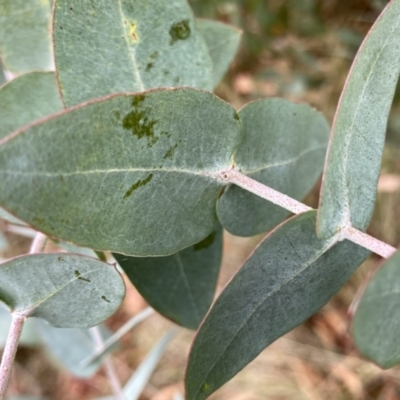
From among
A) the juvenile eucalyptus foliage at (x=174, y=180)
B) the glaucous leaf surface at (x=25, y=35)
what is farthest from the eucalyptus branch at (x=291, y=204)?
the glaucous leaf surface at (x=25, y=35)

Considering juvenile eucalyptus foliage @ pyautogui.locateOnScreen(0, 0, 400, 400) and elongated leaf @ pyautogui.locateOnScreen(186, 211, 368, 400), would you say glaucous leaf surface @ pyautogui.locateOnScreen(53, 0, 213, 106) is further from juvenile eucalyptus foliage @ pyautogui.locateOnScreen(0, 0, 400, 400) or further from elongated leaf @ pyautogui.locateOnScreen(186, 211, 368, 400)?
elongated leaf @ pyautogui.locateOnScreen(186, 211, 368, 400)

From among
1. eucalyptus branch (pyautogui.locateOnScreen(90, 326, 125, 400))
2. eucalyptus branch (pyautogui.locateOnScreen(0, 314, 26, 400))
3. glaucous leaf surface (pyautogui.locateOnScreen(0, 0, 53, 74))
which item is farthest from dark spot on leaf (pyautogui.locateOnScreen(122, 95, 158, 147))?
eucalyptus branch (pyautogui.locateOnScreen(90, 326, 125, 400))

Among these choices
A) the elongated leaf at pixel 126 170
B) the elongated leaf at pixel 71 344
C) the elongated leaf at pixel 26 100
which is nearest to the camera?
the elongated leaf at pixel 126 170

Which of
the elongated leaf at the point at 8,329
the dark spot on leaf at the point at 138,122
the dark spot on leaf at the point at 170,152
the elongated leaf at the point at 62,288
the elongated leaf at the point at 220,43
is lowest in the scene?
the elongated leaf at the point at 8,329

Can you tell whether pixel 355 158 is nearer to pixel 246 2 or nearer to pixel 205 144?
pixel 205 144

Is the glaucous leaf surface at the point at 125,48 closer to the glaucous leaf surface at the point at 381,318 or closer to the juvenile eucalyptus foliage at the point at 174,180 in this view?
the juvenile eucalyptus foliage at the point at 174,180

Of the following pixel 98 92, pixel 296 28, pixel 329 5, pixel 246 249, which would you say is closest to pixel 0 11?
pixel 98 92
